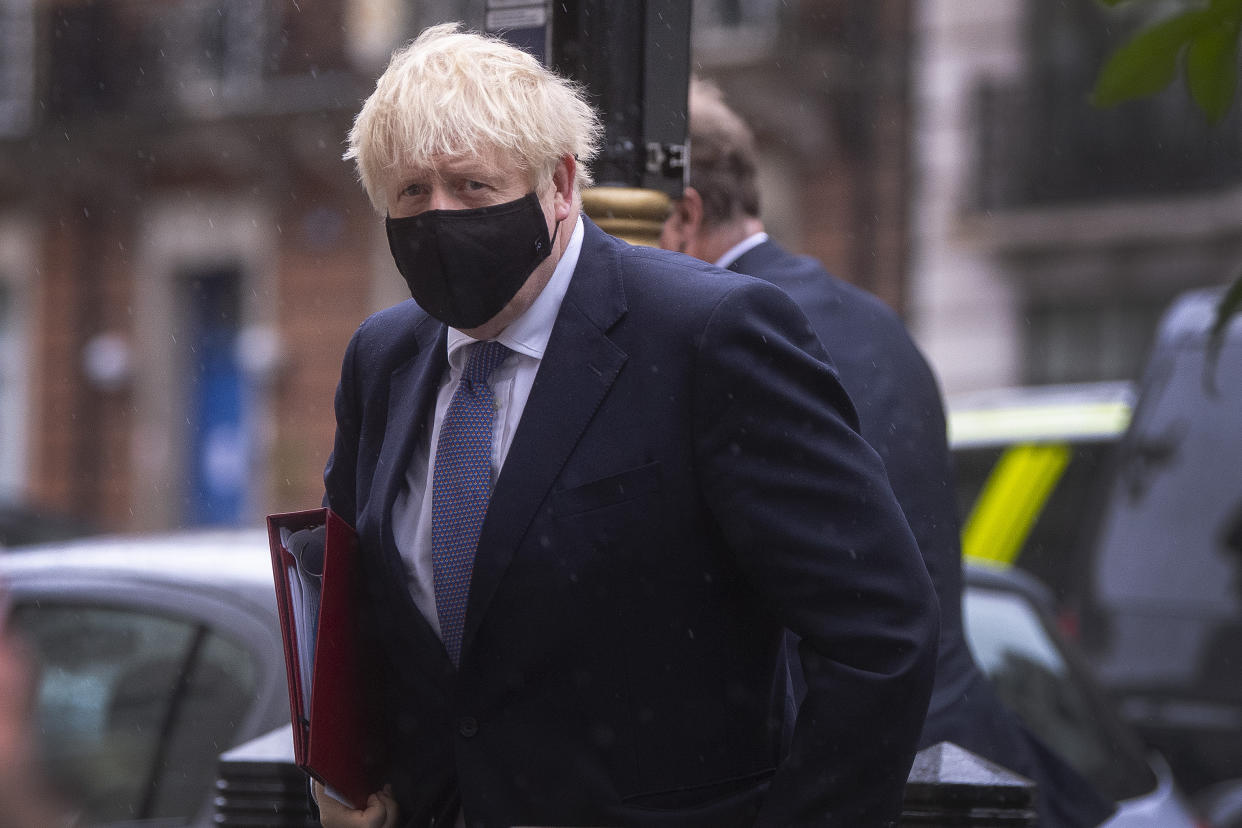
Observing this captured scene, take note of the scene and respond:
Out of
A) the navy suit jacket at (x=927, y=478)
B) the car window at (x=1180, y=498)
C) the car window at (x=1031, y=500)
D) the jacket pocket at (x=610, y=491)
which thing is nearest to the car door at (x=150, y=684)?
the navy suit jacket at (x=927, y=478)

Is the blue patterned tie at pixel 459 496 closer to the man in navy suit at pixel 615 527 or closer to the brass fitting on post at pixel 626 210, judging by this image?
the man in navy suit at pixel 615 527

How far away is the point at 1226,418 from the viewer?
18.4 feet

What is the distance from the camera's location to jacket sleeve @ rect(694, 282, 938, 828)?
1.96 metres

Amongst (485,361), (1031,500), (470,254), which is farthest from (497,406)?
(1031,500)

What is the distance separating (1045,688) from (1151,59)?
235 centimetres

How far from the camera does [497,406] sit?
2.16 m

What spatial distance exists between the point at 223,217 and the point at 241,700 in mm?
16168

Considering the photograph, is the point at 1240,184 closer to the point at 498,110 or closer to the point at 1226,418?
the point at 1226,418

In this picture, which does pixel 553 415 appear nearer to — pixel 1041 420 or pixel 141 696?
pixel 141 696

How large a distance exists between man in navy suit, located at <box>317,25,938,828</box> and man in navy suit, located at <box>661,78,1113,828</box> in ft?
2.56

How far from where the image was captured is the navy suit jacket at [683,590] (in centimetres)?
198

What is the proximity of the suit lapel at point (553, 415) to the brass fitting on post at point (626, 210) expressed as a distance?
0.77 m

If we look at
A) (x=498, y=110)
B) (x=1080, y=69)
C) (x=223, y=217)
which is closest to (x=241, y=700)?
(x=498, y=110)

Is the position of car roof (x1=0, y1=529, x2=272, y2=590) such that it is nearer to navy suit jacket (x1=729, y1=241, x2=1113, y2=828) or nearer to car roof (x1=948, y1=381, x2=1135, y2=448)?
navy suit jacket (x1=729, y1=241, x2=1113, y2=828)
